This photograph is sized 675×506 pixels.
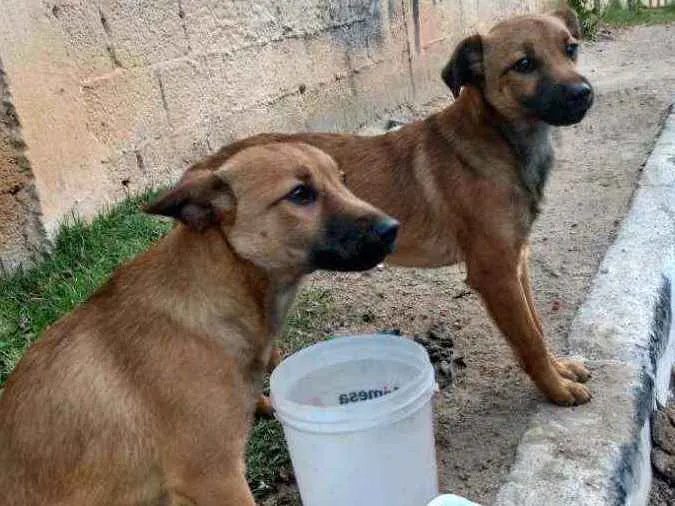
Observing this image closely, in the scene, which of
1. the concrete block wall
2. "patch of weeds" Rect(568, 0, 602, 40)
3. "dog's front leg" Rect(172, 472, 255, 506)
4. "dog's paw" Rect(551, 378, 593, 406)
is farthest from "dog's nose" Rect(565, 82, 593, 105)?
"patch of weeds" Rect(568, 0, 602, 40)

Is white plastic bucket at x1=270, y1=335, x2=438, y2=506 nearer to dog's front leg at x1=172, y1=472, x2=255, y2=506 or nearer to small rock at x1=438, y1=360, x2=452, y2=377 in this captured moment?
dog's front leg at x1=172, y1=472, x2=255, y2=506

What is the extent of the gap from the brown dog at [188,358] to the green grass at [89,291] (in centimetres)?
68

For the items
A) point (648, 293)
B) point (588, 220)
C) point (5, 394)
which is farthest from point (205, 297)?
point (588, 220)

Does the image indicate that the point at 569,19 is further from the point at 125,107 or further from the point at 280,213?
the point at 125,107

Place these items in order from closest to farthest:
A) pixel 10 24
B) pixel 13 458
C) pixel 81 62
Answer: pixel 13 458 < pixel 10 24 < pixel 81 62

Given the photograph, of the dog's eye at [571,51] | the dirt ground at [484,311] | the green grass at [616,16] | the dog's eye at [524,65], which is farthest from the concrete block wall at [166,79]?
the green grass at [616,16]

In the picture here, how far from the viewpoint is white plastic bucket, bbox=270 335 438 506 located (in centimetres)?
257

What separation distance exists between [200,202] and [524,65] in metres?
1.78

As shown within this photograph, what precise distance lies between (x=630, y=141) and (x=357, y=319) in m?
3.66

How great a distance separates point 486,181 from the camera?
11.6 ft

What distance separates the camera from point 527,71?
358 centimetres

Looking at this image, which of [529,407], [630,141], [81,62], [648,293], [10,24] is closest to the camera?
[529,407]

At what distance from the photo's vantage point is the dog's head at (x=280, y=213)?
8.21 feet

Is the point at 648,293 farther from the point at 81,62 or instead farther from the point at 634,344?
the point at 81,62
